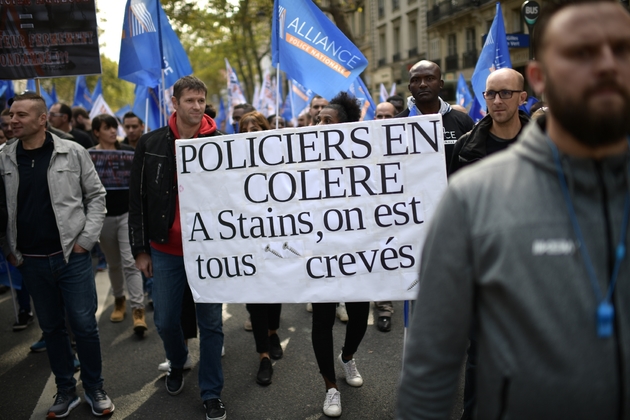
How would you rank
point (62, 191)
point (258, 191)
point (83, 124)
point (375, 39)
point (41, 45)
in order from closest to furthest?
point (258, 191)
point (62, 191)
point (41, 45)
point (83, 124)
point (375, 39)

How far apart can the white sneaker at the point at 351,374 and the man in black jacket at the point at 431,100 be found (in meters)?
1.89

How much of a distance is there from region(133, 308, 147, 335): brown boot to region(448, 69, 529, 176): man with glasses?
3.40m

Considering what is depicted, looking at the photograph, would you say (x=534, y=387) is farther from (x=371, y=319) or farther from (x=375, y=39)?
(x=375, y=39)

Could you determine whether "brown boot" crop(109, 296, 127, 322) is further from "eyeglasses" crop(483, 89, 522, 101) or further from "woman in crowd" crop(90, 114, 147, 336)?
"eyeglasses" crop(483, 89, 522, 101)

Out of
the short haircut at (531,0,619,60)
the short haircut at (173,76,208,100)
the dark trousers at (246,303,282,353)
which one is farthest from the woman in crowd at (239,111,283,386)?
the short haircut at (531,0,619,60)

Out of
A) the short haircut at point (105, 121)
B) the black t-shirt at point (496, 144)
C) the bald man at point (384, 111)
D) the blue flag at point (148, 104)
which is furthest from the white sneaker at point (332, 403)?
the blue flag at point (148, 104)

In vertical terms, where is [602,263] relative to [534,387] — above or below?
above

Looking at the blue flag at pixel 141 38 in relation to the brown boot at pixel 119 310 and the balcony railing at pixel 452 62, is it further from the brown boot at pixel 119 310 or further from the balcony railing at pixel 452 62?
the balcony railing at pixel 452 62

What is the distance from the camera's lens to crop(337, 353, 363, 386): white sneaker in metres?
4.35

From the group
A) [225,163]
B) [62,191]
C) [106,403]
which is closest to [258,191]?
[225,163]

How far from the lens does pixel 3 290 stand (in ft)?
25.6

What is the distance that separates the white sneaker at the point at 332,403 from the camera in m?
3.88

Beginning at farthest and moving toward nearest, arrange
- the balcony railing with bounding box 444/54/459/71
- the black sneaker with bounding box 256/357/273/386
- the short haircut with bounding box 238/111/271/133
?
1. the balcony railing with bounding box 444/54/459/71
2. the short haircut with bounding box 238/111/271/133
3. the black sneaker with bounding box 256/357/273/386

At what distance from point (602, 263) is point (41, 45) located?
5.12 meters
